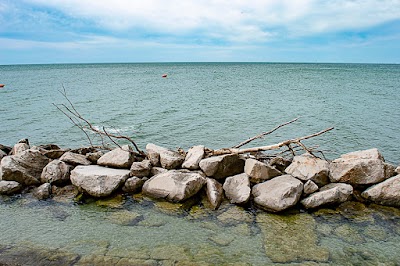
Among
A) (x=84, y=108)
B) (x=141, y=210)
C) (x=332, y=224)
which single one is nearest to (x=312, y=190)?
(x=332, y=224)

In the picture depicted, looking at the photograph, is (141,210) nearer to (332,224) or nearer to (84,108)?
(332,224)

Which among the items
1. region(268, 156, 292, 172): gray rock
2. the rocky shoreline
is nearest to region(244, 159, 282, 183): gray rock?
the rocky shoreline

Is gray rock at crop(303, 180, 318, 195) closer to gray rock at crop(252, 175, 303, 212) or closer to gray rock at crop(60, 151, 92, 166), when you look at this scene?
gray rock at crop(252, 175, 303, 212)

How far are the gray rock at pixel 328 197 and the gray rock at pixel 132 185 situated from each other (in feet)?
12.4

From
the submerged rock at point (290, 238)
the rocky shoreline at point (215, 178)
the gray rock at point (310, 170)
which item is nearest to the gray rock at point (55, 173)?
the rocky shoreline at point (215, 178)

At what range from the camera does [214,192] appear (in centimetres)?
721

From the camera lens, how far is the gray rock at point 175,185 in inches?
285

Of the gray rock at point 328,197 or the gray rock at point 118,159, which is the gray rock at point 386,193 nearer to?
the gray rock at point 328,197

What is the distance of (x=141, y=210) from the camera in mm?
7035

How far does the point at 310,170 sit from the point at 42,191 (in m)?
6.28

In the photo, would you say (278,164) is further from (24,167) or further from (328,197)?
(24,167)

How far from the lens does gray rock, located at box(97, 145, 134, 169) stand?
8297 millimetres

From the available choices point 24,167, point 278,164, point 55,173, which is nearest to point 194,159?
point 278,164

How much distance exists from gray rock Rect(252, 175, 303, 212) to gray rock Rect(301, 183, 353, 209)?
24 centimetres
